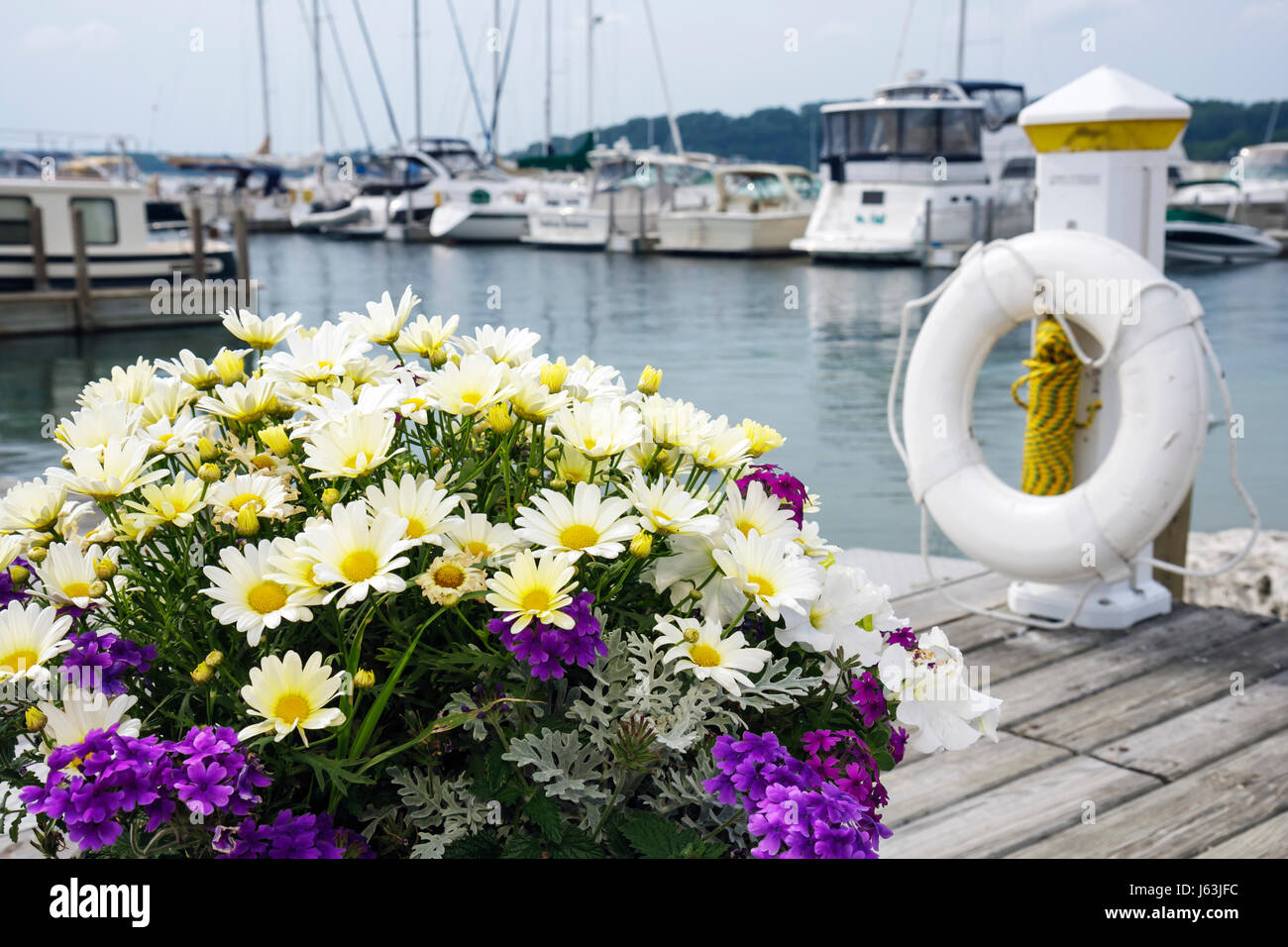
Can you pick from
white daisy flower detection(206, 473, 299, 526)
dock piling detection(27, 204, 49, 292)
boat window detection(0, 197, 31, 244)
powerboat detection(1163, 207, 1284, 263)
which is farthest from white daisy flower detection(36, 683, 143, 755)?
powerboat detection(1163, 207, 1284, 263)

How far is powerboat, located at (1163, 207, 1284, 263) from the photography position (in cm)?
2473

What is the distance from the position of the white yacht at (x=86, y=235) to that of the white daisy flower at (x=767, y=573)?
51.1 ft

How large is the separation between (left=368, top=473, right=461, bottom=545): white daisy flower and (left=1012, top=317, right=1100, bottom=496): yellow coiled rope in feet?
9.59

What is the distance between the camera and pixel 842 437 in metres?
11.2

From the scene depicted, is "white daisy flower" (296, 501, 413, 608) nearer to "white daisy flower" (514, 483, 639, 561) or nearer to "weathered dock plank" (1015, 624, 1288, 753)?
"white daisy flower" (514, 483, 639, 561)

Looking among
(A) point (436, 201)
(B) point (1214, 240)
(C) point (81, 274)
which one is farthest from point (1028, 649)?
(A) point (436, 201)

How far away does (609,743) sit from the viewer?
0.94 meters

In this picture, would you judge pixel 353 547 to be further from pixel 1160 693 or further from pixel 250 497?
pixel 1160 693

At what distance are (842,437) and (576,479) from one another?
10.3 m

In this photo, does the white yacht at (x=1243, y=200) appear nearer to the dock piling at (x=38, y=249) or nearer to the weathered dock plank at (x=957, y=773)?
the dock piling at (x=38, y=249)

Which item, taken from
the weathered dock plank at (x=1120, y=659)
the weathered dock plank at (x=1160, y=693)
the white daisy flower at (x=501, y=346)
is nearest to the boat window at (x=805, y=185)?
the weathered dock plank at (x=1120, y=659)

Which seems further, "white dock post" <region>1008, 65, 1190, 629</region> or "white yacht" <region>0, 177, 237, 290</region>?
"white yacht" <region>0, 177, 237, 290</region>

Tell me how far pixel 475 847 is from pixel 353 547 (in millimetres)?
248

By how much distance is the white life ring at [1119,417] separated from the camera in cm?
328
